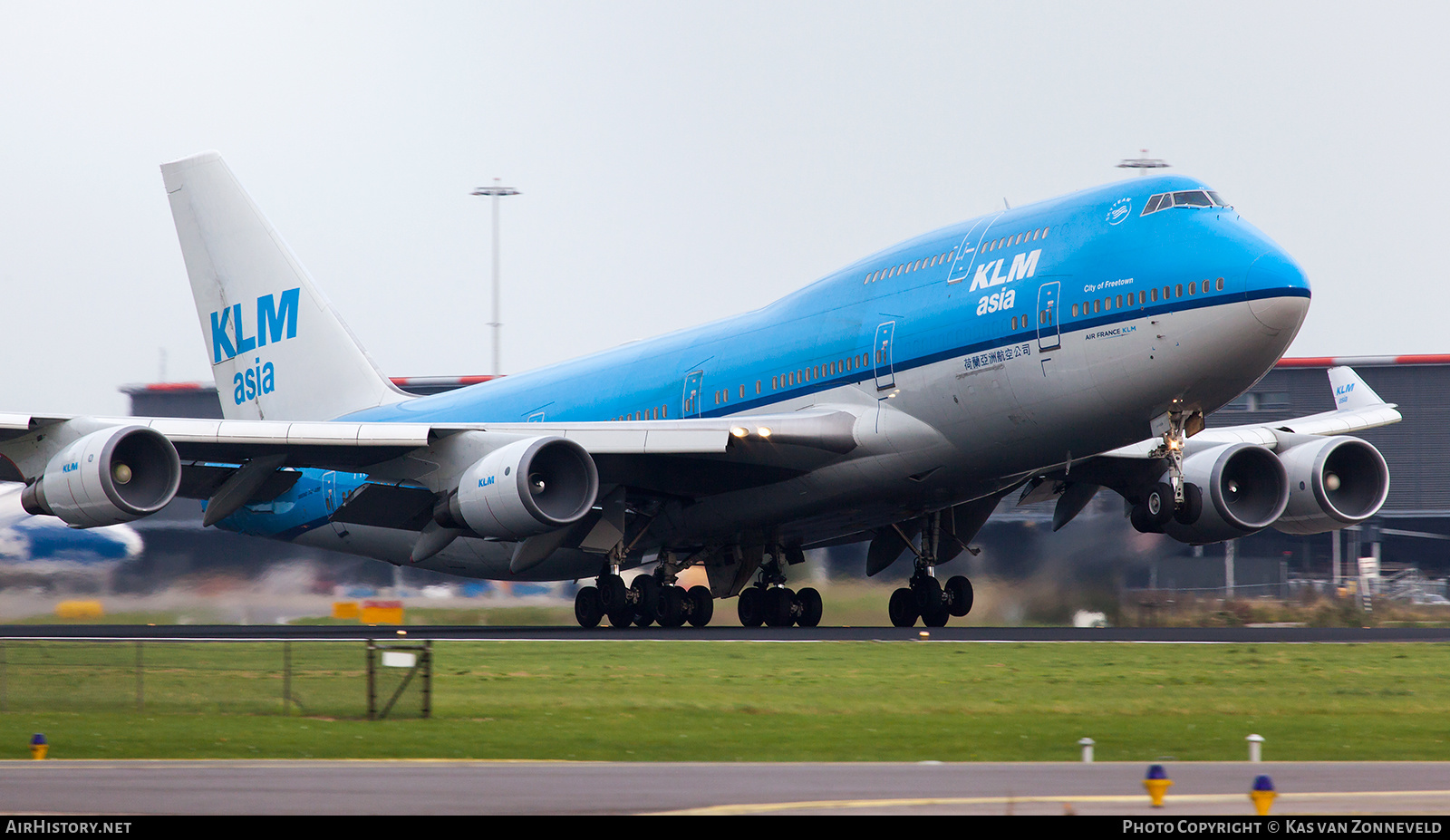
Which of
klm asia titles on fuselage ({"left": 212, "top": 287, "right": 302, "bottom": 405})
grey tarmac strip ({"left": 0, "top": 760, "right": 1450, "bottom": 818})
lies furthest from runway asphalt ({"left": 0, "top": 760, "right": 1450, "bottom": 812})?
klm asia titles on fuselage ({"left": 212, "top": 287, "right": 302, "bottom": 405})

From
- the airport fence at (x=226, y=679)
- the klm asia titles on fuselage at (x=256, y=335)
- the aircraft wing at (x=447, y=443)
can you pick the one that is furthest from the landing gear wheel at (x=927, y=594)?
the airport fence at (x=226, y=679)

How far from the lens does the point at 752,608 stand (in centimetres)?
3100

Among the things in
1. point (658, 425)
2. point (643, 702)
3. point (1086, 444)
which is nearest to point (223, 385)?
point (658, 425)

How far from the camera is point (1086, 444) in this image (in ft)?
81.6

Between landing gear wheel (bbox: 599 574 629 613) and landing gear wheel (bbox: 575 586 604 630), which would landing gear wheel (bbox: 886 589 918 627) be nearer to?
landing gear wheel (bbox: 599 574 629 613)

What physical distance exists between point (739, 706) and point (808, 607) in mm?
15282

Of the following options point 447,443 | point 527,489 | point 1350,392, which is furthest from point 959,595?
point 1350,392

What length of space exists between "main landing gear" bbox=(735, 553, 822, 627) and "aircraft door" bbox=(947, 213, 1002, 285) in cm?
781

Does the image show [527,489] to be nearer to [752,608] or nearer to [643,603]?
[643,603]

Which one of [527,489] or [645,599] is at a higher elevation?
[527,489]

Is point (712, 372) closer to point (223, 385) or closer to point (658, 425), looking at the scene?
point (658, 425)

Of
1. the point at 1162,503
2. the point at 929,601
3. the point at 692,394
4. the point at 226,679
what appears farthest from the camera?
the point at 929,601

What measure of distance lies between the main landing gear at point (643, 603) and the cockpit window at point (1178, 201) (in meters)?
11.4

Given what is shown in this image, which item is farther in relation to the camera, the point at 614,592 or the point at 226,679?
the point at 614,592
